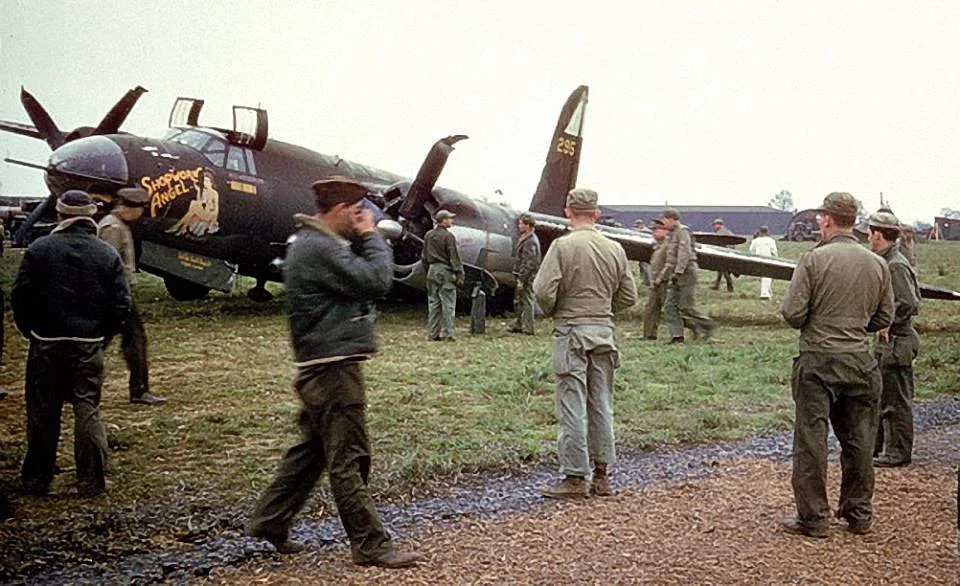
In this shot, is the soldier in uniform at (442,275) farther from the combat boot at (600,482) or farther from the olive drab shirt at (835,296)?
the olive drab shirt at (835,296)

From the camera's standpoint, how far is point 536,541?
204 inches

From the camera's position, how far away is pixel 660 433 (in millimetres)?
8102

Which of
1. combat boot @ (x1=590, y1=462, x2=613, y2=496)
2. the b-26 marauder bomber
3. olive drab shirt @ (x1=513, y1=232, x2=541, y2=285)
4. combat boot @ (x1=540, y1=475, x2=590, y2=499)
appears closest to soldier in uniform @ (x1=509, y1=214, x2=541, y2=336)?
olive drab shirt @ (x1=513, y1=232, x2=541, y2=285)

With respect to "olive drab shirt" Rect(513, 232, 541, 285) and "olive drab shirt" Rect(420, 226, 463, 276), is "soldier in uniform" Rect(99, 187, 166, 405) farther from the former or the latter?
"olive drab shirt" Rect(513, 232, 541, 285)

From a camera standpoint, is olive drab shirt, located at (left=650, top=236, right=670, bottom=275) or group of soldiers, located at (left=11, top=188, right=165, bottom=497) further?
olive drab shirt, located at (left=650, top=236, right=670, bottom=275)

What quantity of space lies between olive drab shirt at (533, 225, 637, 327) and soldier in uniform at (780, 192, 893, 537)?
1.23 meters

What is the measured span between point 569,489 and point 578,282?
4.48 ft

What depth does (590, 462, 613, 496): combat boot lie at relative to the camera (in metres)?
6.24

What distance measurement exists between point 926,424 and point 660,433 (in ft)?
9.02

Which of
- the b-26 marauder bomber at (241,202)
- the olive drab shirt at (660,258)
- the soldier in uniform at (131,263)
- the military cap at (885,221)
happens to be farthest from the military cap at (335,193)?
the olive drab shirt at (660,258)

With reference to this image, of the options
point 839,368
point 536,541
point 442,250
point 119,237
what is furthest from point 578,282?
point 442,250

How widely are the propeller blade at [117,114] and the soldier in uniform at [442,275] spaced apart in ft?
18.0

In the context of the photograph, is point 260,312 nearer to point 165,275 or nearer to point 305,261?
point 165,275

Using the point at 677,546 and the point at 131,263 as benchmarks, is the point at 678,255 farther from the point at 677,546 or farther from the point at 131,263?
the point at 677,546
